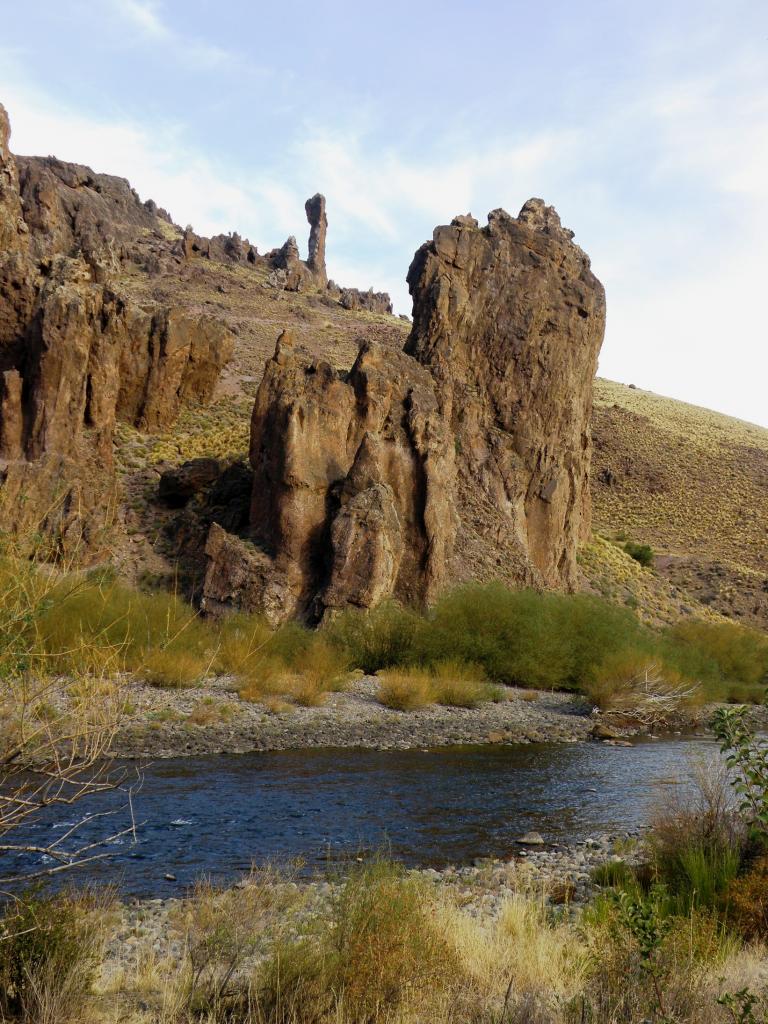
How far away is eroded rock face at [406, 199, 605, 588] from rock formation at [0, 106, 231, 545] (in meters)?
14.5

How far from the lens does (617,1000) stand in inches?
236

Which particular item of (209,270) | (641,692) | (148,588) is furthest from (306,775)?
(209,270)

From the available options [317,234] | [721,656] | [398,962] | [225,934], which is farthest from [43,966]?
[317,234]

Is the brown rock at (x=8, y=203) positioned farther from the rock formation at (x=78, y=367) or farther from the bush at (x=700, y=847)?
the bush at (x=700, y=847)

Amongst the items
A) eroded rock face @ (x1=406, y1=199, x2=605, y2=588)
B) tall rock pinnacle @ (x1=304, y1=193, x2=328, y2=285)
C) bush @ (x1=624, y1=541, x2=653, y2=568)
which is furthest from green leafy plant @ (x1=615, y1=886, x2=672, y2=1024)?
tall rock pinnacle @ (x1=304, y1=193, x2=328, y2=285)

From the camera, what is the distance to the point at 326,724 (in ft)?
82.3

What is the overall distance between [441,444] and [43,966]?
34753 mm

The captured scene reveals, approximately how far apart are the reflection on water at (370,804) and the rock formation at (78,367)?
15.9 m

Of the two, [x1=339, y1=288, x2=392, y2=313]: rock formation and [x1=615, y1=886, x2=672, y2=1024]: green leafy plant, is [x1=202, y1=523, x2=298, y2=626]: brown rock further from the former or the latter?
[x1=339, y1=288, x2=392, y2=313]: rock formation

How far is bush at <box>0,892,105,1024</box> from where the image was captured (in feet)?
18.4

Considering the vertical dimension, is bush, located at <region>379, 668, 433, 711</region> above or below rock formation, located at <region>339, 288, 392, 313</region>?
below

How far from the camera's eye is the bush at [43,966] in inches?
221

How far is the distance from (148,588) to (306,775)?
18770 millimetres

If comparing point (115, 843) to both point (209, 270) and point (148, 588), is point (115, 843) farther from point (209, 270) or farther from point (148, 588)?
point (209, 270)
